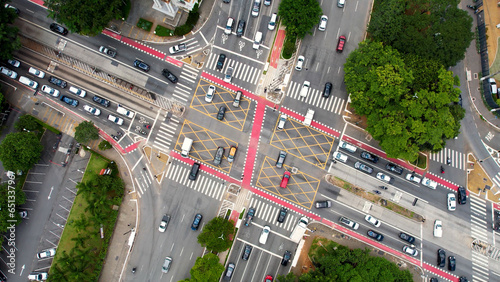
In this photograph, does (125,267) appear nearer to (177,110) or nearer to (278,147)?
(177,110)

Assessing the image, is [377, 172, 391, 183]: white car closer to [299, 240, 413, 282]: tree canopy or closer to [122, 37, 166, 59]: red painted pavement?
[299, 240, 413, 282]: tree canopy

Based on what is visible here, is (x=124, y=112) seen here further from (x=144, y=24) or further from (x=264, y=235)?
(x=264, y=235)

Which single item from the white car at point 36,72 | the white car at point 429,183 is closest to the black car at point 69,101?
the white car at point 36,72

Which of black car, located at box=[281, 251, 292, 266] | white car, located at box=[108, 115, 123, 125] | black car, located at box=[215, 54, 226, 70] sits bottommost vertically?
black car, located at box=[281, 251, 292, 266]

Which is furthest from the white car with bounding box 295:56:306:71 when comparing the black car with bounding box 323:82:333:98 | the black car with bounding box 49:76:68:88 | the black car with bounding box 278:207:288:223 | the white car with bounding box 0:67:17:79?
the white car with bounding box 0:67:17:79

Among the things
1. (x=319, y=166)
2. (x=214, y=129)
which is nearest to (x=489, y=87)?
(x=319, y=166)

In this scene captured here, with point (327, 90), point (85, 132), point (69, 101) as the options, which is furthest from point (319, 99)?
point (69, 101)
